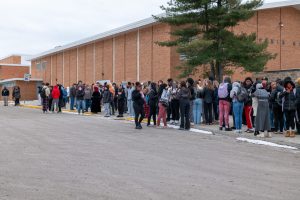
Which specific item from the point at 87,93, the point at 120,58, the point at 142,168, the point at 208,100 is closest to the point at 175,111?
the point at 208,100

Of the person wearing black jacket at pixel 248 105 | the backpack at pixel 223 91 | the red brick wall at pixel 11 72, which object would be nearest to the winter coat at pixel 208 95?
the backpack at pixel 223 91

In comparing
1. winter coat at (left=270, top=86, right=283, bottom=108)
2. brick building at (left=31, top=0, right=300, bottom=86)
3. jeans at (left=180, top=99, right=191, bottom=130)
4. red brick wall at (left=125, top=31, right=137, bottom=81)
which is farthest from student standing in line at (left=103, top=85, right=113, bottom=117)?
red brick wall at (left=125, top=31, right=137, bottom=81)

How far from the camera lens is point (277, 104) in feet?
52.2

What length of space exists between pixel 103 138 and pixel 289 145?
5552 millimetres

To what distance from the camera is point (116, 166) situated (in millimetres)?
9453

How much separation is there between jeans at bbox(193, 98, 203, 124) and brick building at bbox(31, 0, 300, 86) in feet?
29.3

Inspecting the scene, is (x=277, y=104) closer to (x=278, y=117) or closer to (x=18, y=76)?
(x=278, y=117)

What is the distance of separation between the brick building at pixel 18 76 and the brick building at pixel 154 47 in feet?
62.9

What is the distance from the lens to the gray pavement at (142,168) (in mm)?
7227

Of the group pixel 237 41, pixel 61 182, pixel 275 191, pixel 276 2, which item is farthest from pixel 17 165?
pixel 276 2

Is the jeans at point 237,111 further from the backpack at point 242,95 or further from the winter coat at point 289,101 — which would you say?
the winter coat at point 289,101

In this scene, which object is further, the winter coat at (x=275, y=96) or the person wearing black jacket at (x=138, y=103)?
the person wearing black jacket at (x=138, y=103)

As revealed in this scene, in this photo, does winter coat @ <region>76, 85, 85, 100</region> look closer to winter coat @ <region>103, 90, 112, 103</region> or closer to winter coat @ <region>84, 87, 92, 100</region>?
winter coat @ <region>84, 87, 92, 100</region>

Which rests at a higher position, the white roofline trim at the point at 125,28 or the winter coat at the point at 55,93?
→ the white roofline trim at the point at 125,28
